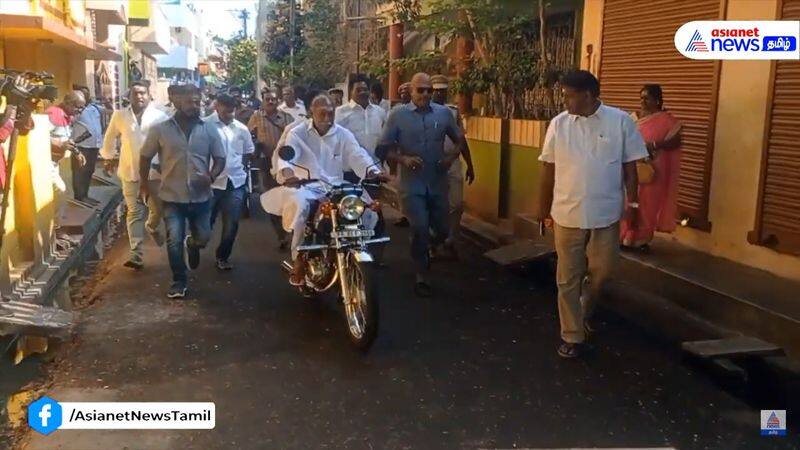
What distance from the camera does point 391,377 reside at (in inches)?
194

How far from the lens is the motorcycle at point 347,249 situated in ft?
17.4

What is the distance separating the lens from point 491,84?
10578 mm

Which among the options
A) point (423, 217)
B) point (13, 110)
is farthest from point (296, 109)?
point (13, 110)

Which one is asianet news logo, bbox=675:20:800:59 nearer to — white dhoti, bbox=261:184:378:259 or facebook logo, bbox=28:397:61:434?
white dhoti, bbox=261:184:378:259

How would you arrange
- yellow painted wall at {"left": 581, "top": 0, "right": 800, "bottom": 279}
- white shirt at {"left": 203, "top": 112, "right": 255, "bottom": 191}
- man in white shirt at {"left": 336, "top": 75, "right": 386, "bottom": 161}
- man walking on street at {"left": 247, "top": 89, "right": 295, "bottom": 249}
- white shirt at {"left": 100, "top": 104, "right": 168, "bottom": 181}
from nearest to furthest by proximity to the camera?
yellow painted wall at {"left": 581, "top": 0, "right": 800, "bottom": 279}, white shirt at {"left": 203, "top": 112, "right": 255, "bottom": 191}, white shirt at {"left": 100, "top": 104, "right": 168, "bottom": 181}, man in white shirt at {"left": 336, "top": 75, "right": 386, "bottom": 161}, man walking on street at {"left": 247, "top": 89, "right": 295, "bottom": 249}

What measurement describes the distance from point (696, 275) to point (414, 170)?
2.39 metres

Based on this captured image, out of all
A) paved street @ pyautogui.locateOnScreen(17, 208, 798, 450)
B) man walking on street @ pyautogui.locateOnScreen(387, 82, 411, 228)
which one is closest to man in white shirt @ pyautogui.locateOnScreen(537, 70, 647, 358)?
paved street @ pyautogui.locateOnScreen(17, 208, 798, 450)

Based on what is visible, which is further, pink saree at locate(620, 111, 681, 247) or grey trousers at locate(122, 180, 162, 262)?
grey trousers at locate(122, 180, 162, 262)

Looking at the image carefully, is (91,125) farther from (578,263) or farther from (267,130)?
(578,263)

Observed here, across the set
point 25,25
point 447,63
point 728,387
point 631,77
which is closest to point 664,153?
point 631,77

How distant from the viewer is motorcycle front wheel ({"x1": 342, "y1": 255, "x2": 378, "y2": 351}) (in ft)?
17.1

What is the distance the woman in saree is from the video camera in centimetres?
476

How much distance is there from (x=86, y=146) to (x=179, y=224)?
5.91m

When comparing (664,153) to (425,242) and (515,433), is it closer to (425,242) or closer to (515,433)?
(425,242)
